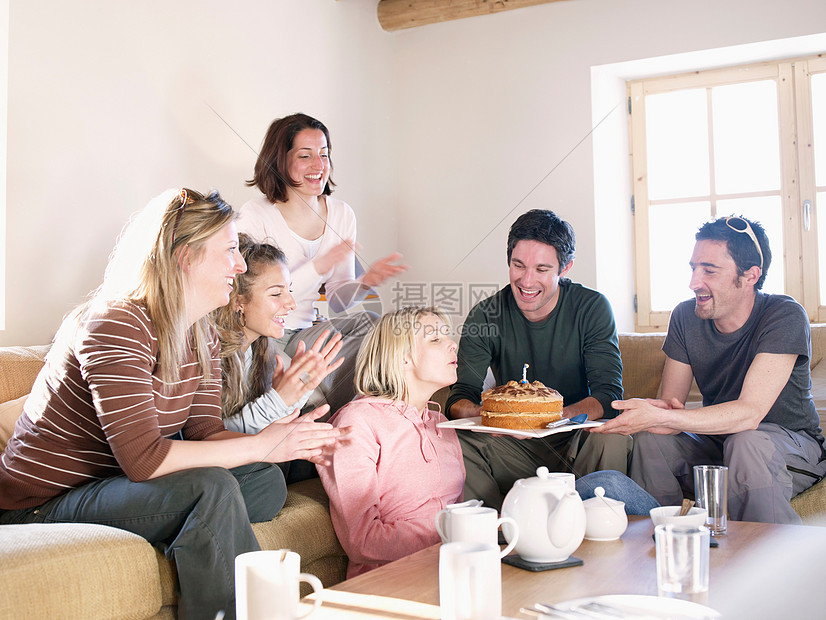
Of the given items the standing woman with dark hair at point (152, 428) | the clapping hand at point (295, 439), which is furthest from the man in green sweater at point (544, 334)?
the standing woman with dark hair at point (152, 428)

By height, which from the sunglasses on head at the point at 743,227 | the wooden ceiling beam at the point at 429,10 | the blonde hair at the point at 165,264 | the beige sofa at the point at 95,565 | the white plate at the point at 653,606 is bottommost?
the beige sofa at the point at 95,565

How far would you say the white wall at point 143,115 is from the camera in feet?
6.32

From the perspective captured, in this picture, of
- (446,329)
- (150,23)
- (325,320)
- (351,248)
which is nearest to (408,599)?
(446,329)

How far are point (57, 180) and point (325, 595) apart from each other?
153 centimetres

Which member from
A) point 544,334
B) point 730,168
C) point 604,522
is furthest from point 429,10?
point 604,522

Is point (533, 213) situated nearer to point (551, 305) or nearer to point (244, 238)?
point (551, 305)

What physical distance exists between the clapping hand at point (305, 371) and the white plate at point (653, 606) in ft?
2.85

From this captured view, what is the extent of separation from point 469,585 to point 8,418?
44.5 inches

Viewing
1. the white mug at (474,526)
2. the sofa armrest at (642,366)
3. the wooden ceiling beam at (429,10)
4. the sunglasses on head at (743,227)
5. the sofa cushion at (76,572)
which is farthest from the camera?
the wooden ceiling beam at (429,10)

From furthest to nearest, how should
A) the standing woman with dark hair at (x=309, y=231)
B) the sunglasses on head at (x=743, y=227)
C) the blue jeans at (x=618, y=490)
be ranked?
the standing woman with dark hair at (x=309, y=231)
the sunglasses on head at (x=743, y=227)
the blue jeans at (x=618, y=490)

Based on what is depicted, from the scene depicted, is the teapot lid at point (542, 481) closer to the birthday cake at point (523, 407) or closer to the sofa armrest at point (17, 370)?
the birthday cake at point (523, 407)

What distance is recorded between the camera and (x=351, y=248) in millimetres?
1956

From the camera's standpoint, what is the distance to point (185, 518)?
122cm

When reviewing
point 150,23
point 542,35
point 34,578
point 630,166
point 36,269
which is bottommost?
point 34,578
